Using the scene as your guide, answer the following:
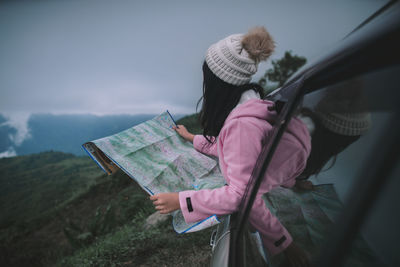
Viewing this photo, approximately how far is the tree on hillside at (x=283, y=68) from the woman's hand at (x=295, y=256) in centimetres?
967

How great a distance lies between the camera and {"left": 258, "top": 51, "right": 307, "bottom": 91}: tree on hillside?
30.5 ft

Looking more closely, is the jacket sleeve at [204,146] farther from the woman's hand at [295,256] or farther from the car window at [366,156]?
the car window at [366,156]

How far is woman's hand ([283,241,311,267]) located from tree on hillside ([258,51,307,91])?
9673mm

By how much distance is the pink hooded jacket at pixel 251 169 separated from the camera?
0.63 m

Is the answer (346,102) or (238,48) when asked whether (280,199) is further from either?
(238,48)

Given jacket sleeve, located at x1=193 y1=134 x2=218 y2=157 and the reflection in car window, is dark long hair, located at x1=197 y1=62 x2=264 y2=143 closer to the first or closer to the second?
jacket sleeve, located at x1=193 y1=134 x2=218 y2=157

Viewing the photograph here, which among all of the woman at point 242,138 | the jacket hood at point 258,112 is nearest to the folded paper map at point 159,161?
the woman at point 242,138

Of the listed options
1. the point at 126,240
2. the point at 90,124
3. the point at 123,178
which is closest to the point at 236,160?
the point at 126,240

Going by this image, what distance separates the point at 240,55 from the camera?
0.92 m

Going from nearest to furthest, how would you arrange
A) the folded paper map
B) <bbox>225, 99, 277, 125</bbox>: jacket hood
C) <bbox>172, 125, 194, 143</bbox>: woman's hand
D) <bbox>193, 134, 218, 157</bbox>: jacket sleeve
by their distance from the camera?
<bbox>225, 99, 277, 125</bbox>: jacket hood → the folded paper map → <bbox>193, 134, 218, 157</bbox>: jacket sleeve → <bbox>172, 125, 194, 143</bbox>: woman's hand

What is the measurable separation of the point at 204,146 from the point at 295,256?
936 millimetres

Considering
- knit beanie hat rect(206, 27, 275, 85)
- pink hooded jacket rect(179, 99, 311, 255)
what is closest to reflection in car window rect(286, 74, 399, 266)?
pink hooded jacket rect(179, 99, 311, 255)

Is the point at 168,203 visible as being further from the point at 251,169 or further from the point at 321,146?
the point at 321,146

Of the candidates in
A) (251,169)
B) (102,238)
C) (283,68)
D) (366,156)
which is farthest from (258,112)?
(283,68)
